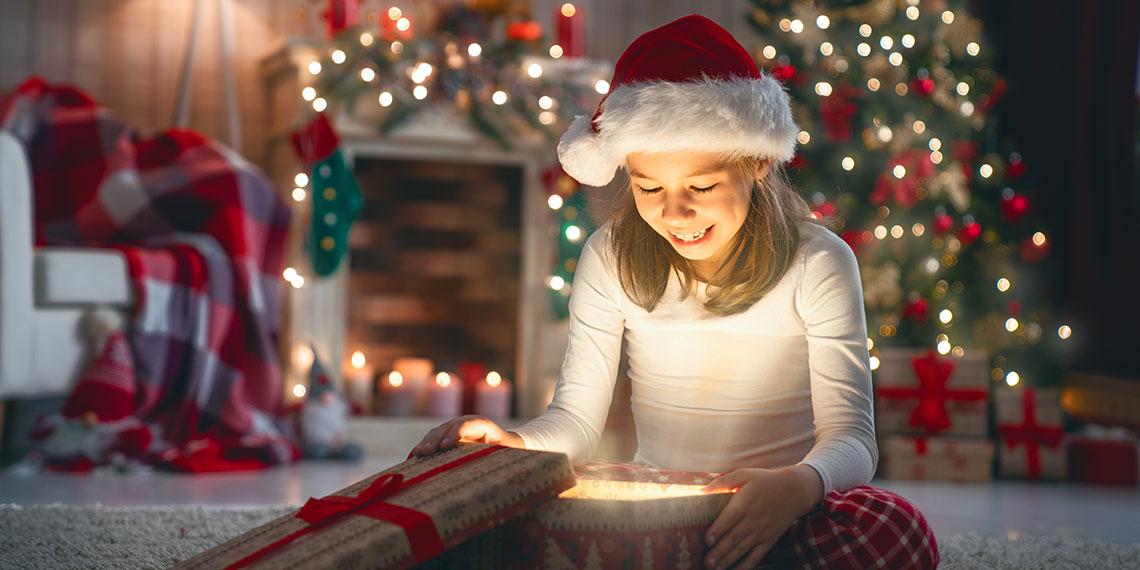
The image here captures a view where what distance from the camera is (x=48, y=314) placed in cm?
280

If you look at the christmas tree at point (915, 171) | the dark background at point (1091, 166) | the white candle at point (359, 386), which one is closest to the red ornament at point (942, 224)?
the christmas tree at point (915, 171)

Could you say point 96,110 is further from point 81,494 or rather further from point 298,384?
point 81,494

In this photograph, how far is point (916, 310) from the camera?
3.28 metres

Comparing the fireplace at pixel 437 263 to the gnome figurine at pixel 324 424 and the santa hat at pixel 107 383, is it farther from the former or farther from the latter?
the santa hat at pixel 107 383

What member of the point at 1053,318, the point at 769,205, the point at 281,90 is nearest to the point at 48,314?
the point at 281,90

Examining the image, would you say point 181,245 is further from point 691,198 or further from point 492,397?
point 691,198

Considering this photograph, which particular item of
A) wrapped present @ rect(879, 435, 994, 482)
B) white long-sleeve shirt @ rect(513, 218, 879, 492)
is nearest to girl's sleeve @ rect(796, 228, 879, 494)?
white long-sleeve shirt @ rect(513, 218, 879, 492)

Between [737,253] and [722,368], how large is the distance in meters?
0.13

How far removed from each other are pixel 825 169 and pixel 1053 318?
1.07 metres

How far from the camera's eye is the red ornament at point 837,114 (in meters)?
3.36

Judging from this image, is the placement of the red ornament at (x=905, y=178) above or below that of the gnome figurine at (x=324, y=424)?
above

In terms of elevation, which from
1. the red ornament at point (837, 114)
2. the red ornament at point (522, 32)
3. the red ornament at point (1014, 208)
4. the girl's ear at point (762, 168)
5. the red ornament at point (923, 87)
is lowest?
the red ornament at point (1014, 208)

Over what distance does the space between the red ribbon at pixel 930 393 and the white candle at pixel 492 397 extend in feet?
3.64

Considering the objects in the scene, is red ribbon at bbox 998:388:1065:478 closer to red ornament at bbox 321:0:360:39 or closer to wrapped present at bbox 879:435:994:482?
wrapped present at bbox 879:435:994:482
